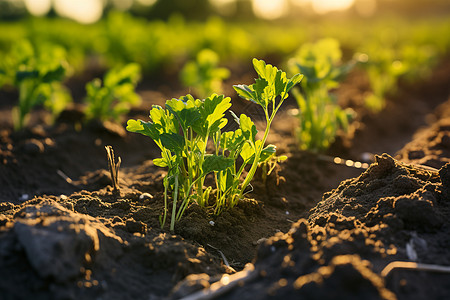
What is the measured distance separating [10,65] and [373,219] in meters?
4.21

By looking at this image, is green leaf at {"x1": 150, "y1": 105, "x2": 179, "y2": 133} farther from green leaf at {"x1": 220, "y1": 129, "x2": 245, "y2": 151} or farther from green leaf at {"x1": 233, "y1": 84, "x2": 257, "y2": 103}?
green leaf at {"x1": 233, "y1": 84, "x2": 257, "y2": 103}

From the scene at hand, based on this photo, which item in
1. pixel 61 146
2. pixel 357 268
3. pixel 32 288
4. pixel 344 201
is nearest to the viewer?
pixel 357 268

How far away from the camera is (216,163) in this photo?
2543 mm

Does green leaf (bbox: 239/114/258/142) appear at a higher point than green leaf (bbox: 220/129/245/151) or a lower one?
higher

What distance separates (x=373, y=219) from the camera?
8.33ft

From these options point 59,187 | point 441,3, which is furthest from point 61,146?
point 441,3

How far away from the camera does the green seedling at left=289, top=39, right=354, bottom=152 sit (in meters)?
4.05

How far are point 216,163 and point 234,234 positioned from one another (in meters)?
0.59

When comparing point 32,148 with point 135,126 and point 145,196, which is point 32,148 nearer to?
point 145,196

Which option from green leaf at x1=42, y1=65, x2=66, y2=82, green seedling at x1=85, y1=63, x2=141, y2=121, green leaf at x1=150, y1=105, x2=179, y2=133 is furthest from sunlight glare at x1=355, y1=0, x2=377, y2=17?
green leaf at x1=150, y1=105, x2=179, y2=133

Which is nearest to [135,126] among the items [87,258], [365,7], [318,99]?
[87,258]

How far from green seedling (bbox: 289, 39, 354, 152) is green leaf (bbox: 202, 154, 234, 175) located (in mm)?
1720

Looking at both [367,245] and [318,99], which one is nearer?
[367,245]

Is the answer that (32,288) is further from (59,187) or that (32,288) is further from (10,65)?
(10,65)
